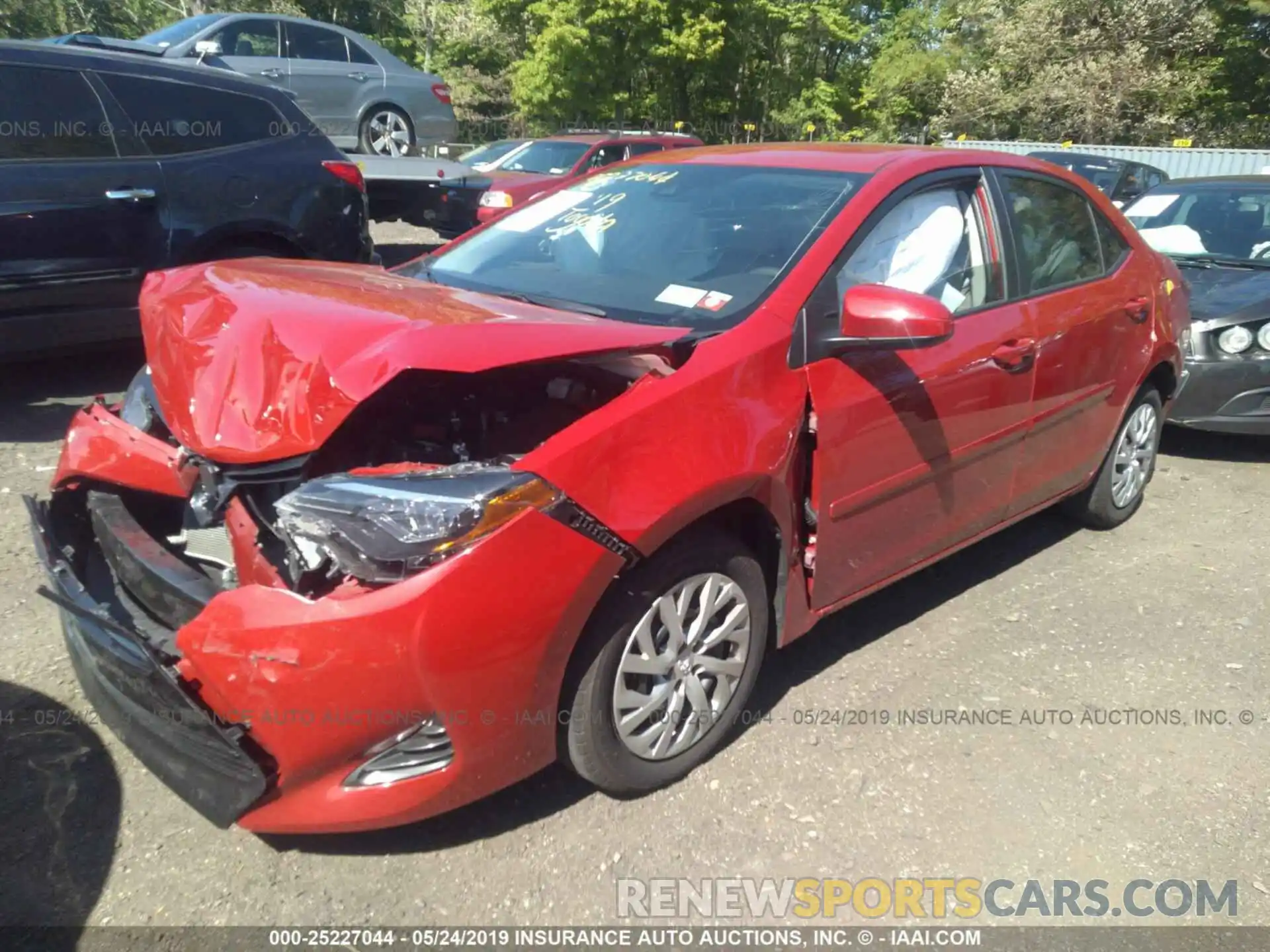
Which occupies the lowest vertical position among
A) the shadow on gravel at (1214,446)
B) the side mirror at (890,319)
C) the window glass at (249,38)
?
the shadow on gravel at (1214,446)

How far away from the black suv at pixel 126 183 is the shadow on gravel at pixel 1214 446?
17.4 ft

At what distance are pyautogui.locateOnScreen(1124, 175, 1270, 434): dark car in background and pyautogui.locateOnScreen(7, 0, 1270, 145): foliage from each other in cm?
2319

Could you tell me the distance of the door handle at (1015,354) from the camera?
345cm

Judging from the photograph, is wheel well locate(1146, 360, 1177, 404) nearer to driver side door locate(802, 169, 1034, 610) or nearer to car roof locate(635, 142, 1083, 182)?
car roof locate(635, 142, 1083, 182)

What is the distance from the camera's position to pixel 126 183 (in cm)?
531

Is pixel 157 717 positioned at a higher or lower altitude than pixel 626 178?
lower

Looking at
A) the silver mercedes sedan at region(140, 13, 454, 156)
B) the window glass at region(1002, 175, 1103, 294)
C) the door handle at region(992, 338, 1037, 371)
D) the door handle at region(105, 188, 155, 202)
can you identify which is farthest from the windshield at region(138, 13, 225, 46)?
the door handle at region(992, 338, 1037, 371)

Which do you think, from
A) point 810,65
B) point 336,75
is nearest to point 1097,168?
point 336,75

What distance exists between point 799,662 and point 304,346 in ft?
6.41

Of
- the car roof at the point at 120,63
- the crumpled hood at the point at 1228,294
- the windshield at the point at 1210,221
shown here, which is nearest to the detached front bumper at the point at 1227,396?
the crumpled hood at the point at 1228,294

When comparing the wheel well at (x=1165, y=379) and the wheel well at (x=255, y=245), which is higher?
the wheel well at (x=255, y=245)

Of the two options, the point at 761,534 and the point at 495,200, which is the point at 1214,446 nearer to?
the point at 761,534

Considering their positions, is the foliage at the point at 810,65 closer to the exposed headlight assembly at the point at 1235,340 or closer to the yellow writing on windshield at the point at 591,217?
the exposed headlight assembly at the point at 1235,340
